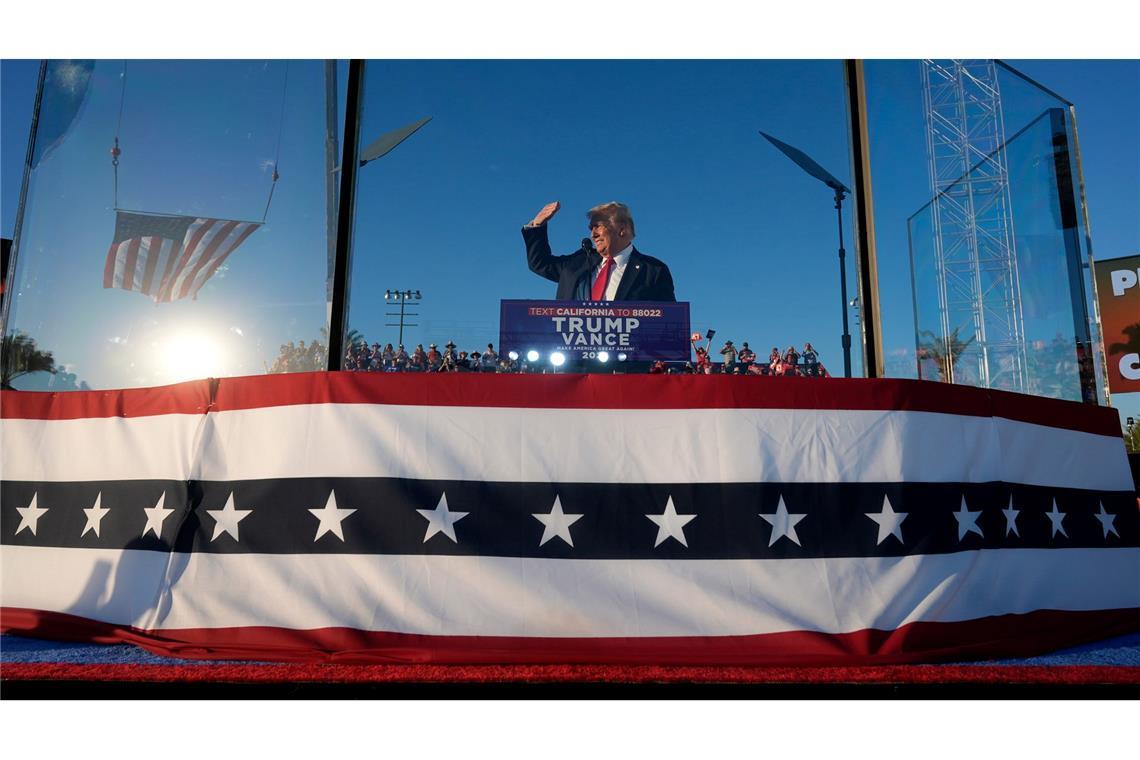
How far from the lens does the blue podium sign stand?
32.6ft

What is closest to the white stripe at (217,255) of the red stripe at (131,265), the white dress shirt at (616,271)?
the red stripe at (131,265)

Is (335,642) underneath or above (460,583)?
underneath

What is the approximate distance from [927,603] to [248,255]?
23.2 feet

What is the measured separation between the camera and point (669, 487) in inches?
121

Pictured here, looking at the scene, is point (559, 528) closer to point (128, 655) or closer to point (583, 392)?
point (583, 392)

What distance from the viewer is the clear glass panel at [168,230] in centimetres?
679

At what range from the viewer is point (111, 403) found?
3.53 m

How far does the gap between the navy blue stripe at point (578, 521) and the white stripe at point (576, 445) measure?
59 millimetres

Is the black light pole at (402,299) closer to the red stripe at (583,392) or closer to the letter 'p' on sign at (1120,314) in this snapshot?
the red stripe at (583,392)

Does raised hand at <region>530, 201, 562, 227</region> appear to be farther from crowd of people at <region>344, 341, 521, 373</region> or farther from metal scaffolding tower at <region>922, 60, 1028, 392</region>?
metal scaffolding tower at <region>922, 60, 1028, 392</region>

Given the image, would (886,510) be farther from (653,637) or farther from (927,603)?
(653,637)

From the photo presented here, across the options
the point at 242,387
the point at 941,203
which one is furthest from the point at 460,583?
the point at 941,203

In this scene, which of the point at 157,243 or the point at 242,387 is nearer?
the point at 242,387

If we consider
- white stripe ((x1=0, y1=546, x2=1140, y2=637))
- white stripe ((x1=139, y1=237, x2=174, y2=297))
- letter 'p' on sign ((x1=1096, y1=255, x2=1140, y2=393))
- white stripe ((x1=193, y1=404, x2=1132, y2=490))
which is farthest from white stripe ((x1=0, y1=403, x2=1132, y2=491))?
letter 'p' on sign ((x1=1096, y1=255, x2=1140, y2=393))
